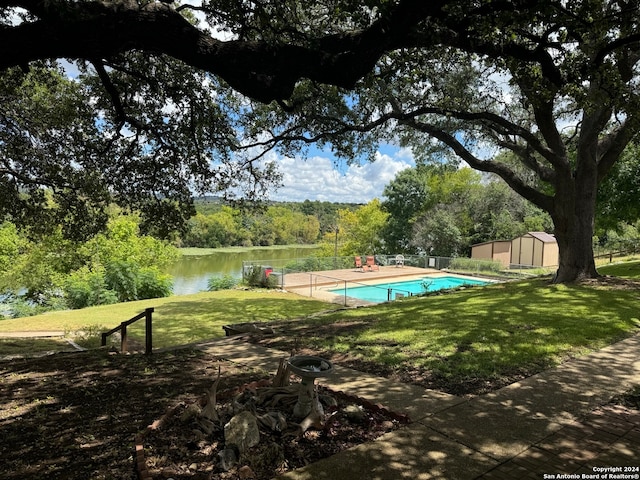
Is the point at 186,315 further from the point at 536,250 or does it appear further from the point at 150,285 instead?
the point at 536,250

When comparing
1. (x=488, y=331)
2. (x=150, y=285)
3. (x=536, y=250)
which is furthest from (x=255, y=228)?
(x=488, y=331)

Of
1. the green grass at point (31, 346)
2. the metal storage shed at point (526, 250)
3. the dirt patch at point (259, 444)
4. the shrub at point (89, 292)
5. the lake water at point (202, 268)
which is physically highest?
the metal storage shed at point (526, 250)

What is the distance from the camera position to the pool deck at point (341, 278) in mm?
21250

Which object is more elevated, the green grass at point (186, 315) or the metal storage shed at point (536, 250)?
the metal storage shed at point (536, 250)

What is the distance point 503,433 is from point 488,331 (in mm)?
→ 4452

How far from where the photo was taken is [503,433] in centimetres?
393

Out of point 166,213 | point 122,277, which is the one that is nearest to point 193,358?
point 166,213

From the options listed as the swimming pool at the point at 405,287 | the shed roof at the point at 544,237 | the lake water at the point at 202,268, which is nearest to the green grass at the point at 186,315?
the swimming pool at the point at 405,287

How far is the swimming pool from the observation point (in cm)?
2384

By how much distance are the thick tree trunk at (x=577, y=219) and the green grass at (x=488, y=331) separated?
191 cm

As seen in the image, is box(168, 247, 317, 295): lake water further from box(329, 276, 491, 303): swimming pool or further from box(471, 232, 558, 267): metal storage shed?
box(471, 232, 558, 267): metal storage shed

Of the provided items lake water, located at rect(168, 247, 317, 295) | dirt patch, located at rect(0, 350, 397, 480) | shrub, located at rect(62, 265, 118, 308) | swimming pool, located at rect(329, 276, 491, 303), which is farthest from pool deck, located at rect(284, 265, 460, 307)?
dirt patch, located at rect(0, 350, 397, 480)

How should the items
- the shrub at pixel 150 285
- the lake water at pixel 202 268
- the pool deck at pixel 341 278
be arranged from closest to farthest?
the pool deck at pixel 341 278
the shrub at pixel 150 285
the lake water at pixel 202 268

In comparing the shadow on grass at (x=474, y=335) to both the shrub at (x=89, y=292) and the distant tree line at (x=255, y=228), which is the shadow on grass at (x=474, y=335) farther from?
the distant tree line at (x=255, y=228)
